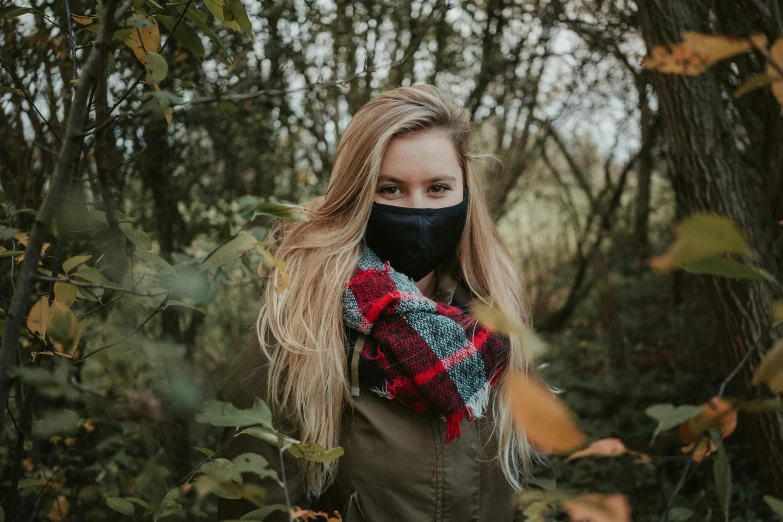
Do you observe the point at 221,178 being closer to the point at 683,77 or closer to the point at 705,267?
the point at 683,77

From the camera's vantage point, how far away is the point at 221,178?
13.0ft

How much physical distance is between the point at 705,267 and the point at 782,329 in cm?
217

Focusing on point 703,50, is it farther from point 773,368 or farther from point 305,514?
point 305,514

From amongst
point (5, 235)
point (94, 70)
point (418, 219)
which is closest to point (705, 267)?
point (94, 70)

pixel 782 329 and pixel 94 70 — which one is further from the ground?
pixel 94 70

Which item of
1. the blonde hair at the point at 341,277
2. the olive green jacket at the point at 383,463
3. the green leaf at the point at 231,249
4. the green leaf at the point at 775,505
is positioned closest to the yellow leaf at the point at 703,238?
the green leaf at the point at 775,505

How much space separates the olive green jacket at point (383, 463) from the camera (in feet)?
5.67

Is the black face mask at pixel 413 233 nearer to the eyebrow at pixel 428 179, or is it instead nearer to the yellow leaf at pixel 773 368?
the eyebrow at pixel 428 179

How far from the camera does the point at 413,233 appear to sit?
1949 mm

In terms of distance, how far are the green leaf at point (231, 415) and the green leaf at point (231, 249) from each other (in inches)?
8.1

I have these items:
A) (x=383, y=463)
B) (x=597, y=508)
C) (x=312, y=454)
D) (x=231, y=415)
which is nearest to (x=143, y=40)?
(x=231, y=415)

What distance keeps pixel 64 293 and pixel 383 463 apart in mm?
986

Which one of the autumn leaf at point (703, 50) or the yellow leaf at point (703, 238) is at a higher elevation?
the autumn leaf at point (703, 50)

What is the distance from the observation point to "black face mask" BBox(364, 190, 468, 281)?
193 cm
